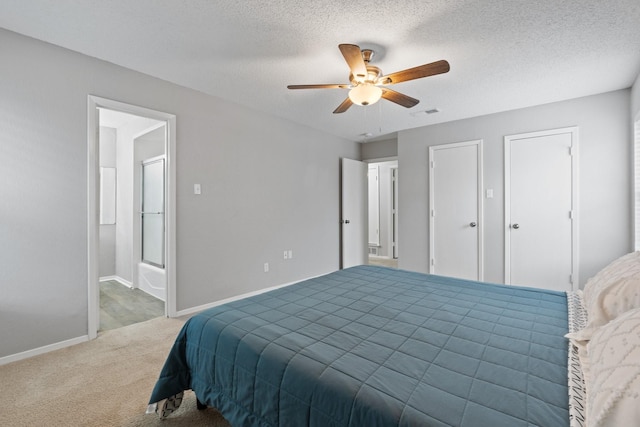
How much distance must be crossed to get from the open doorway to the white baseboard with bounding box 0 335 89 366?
536 cm

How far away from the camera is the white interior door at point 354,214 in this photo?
5328 mm

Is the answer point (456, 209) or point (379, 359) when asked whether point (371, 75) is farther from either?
point (456, 209)

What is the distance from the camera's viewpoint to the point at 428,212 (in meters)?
4.57

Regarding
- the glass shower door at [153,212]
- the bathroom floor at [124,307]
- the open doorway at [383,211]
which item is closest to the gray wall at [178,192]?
the bathroom floor at [124,307]

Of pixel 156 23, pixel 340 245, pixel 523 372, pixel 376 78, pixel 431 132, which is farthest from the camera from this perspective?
pixel 340 245

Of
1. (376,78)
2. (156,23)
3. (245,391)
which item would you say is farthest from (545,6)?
(245,391)

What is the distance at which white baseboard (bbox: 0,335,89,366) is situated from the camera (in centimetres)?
223

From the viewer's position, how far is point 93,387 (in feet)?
6.39

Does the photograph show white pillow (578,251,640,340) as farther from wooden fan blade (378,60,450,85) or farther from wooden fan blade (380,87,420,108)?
wooden fan blade (380,87,420,108)

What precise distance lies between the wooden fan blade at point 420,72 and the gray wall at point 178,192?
2.14 metres

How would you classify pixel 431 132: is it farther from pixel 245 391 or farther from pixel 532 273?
pixel 245 391

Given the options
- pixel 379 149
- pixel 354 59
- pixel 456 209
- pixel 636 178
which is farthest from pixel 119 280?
pixel 636 178

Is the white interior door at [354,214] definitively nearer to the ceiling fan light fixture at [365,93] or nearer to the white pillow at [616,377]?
the ceiling fan light fixture at [365,93]

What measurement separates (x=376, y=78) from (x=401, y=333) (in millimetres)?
1888
